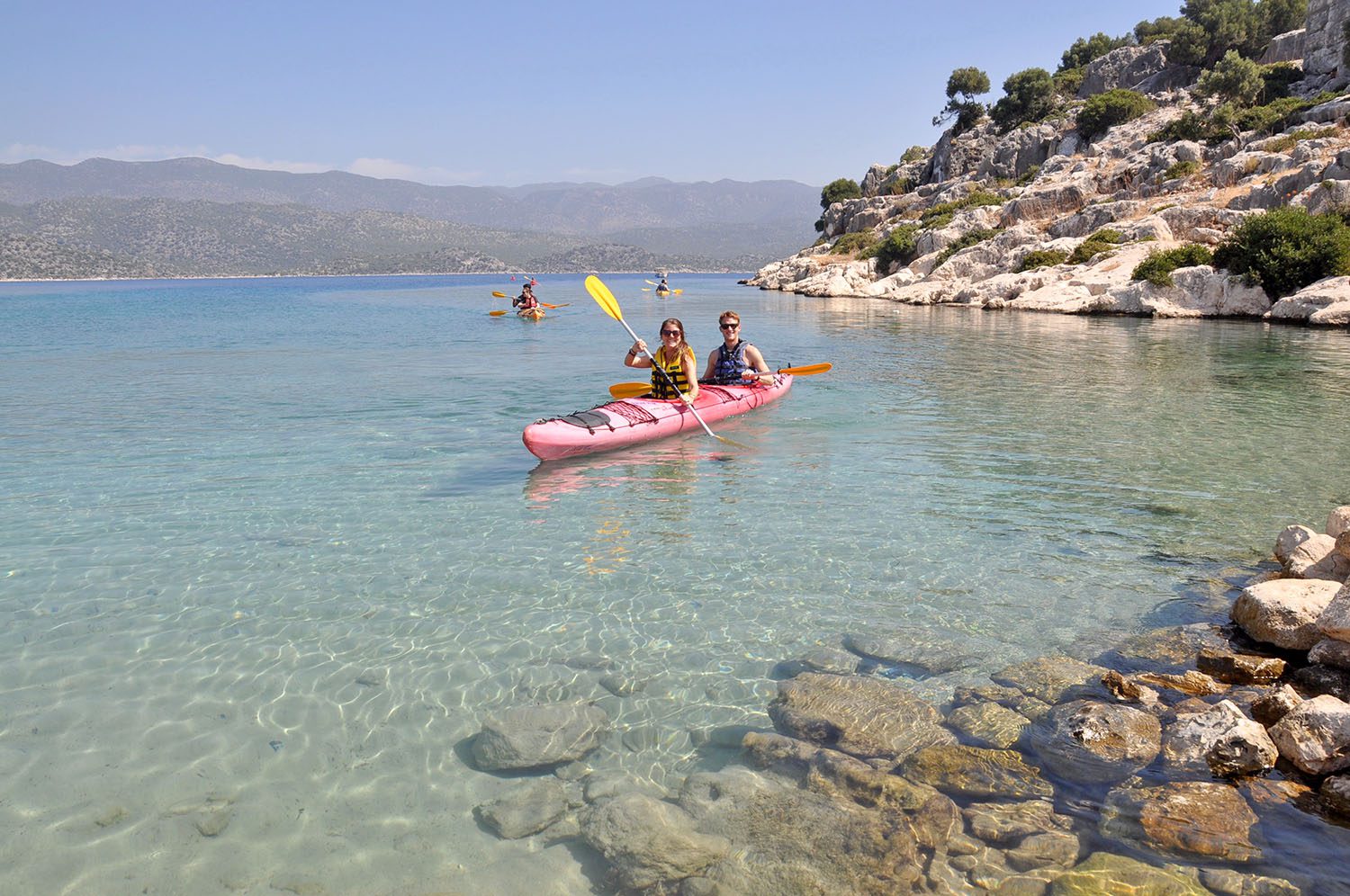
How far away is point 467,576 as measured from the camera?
678cm

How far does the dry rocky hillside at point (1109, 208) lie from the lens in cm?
3127

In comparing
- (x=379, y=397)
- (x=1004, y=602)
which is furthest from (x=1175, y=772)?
(x=379, y=397)

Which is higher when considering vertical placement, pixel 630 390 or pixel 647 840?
pixel 630 390

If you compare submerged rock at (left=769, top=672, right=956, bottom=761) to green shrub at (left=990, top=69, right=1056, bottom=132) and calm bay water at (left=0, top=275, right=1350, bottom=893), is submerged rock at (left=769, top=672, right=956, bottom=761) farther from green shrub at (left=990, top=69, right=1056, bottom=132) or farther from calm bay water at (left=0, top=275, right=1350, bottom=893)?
green shrub at (left=990, top=69, right=1056, bottom=132)

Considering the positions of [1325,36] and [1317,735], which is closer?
[1317,735]

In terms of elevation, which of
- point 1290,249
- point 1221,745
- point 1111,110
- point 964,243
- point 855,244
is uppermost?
point 1111,110

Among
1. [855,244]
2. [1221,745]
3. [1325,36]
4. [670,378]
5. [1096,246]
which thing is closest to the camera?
[1221,745]

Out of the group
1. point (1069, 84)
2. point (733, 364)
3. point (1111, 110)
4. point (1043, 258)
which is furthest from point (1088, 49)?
point (733, 364)

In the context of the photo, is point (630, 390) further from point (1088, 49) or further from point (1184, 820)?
point (1088, 49)

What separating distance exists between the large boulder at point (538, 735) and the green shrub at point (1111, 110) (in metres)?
62.3

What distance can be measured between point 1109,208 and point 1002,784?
44.7 metres

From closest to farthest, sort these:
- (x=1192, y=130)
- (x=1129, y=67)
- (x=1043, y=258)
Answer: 1. (x=1043, y=258)
2. (x=1192, y=130)
3. (x=1129, y=67)

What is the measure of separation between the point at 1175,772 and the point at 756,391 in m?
10.4

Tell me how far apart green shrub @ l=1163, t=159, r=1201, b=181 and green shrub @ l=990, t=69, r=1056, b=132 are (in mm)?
27408
